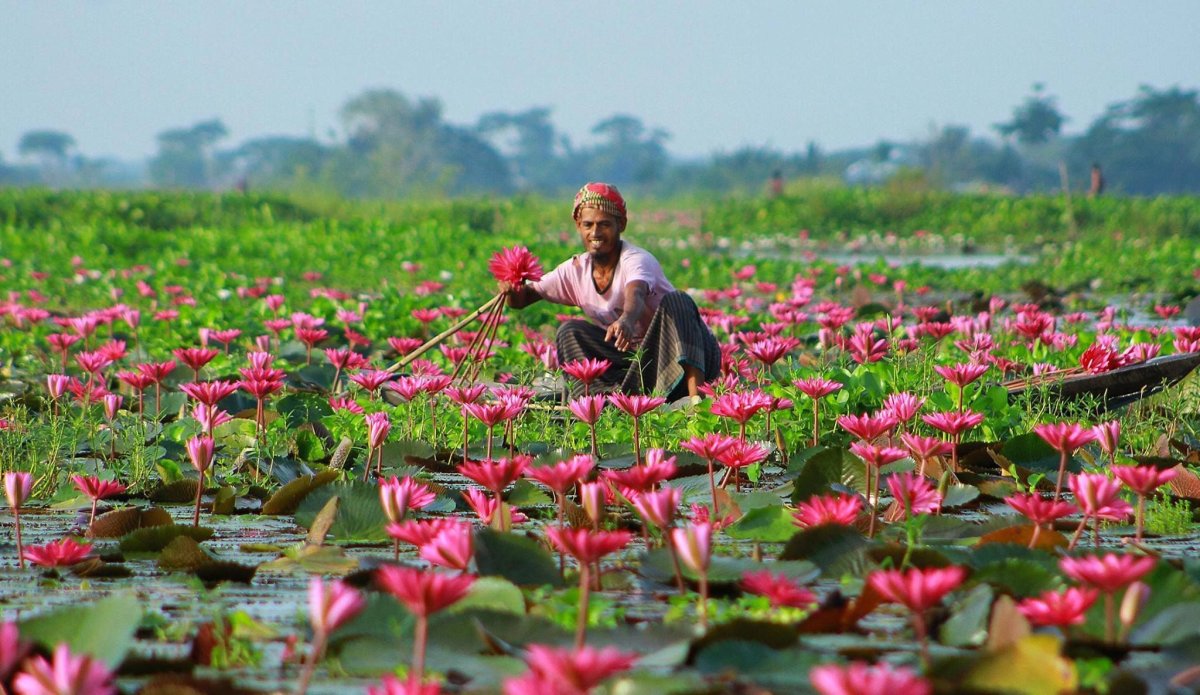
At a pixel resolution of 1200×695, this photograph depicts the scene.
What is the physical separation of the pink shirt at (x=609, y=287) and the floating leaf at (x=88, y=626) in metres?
3.23

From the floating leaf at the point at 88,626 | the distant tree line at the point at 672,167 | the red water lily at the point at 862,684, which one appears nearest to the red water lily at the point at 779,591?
the red water lily at the point at 862,684

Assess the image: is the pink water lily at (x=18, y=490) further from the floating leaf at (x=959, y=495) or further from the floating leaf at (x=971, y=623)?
the floating leaf at (x=959, y=495)

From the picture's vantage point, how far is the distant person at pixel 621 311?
15.1 feet

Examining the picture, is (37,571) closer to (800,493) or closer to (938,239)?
(800,493)

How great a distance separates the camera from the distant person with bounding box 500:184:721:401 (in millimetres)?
4602

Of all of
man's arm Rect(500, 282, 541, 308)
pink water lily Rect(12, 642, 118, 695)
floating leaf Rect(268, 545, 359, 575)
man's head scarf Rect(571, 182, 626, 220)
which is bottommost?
floating leaf Rect(268, 545, 359, 575)

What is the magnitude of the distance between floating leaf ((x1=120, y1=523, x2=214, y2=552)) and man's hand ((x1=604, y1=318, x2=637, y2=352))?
232 cm

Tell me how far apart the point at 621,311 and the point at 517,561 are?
2885 millimetres

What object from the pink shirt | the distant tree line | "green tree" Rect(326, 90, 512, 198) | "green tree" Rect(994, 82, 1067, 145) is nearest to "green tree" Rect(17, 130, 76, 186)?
the distant tree line

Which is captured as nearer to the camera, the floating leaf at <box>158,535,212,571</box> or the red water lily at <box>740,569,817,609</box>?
the red water lily at <box>740,569,817,609</box>

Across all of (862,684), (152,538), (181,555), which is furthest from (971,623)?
(152,538)

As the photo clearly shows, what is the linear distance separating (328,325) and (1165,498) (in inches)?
219

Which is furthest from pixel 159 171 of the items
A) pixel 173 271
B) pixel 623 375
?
pixel 623 375

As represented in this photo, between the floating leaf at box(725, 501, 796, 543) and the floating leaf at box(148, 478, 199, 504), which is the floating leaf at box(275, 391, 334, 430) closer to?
the floating leaf at box(148, 478, 199, 504)
